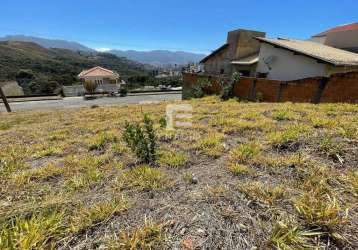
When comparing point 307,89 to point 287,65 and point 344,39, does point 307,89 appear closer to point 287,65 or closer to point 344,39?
point 287,65

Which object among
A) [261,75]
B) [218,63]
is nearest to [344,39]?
Answer: [261,75]

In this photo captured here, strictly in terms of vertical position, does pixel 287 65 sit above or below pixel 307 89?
above

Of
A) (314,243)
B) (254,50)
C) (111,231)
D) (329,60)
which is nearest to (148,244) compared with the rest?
(111,231)

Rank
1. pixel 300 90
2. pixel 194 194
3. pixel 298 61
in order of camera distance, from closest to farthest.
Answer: pixel 194 194 → pixel 300 90 → pixel 298 61

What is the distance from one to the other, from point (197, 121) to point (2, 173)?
358 centimetres

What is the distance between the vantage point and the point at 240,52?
18.5 meters

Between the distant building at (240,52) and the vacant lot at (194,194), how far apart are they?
14649 millimetres

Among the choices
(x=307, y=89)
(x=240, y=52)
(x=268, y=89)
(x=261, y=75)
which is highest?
(x=240, y=52)

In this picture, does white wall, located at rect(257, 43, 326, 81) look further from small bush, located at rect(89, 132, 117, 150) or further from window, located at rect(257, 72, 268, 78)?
small bush, located at rect(89, 132, 117, 150)

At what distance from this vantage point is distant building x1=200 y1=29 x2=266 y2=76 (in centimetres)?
1719

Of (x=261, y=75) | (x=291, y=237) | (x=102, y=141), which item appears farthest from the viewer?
(x=261, y=75)

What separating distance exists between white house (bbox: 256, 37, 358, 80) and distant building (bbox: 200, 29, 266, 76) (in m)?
1.78

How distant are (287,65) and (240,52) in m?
6.20

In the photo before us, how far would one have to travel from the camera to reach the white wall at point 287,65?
37.6ft
